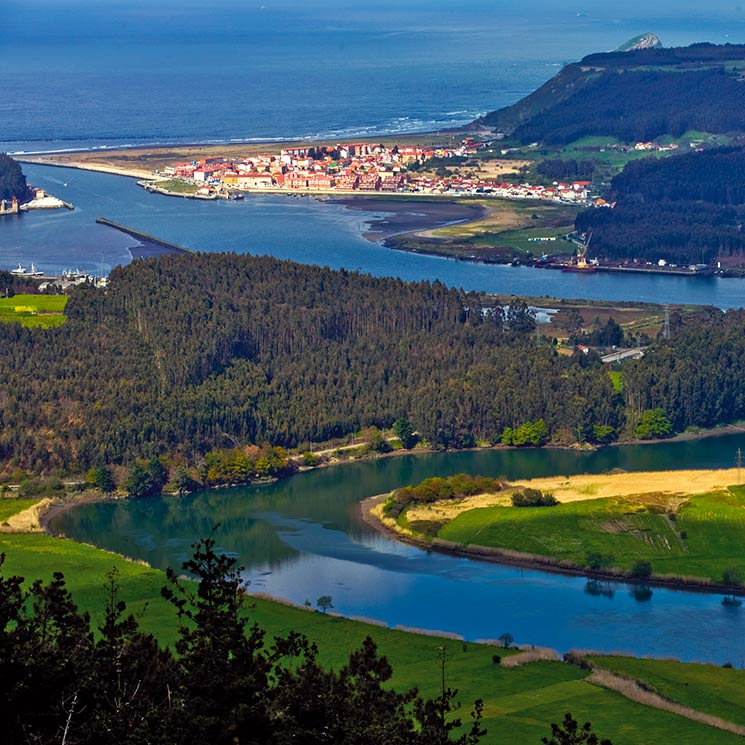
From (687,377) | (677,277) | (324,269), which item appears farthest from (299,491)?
(677,277)

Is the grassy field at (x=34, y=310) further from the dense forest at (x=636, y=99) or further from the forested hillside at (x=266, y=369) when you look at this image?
the dense forest at (x=636, y=99)

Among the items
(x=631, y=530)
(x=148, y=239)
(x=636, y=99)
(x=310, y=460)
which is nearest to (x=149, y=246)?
(x=148, y=239)

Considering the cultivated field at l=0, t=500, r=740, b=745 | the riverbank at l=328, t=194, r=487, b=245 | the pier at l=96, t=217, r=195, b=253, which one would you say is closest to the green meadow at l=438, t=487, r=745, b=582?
the cultivated field at l=0, t=500, r=740, b=745

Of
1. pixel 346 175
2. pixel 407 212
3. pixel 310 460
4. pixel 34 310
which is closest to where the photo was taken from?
pixel 310 460

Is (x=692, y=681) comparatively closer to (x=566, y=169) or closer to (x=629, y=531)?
(x=629, y=531)

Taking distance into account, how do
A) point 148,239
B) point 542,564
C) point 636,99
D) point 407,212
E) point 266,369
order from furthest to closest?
point 636,99 < point 407,212 < point 148,239 < point 266,369 < point 542,564
